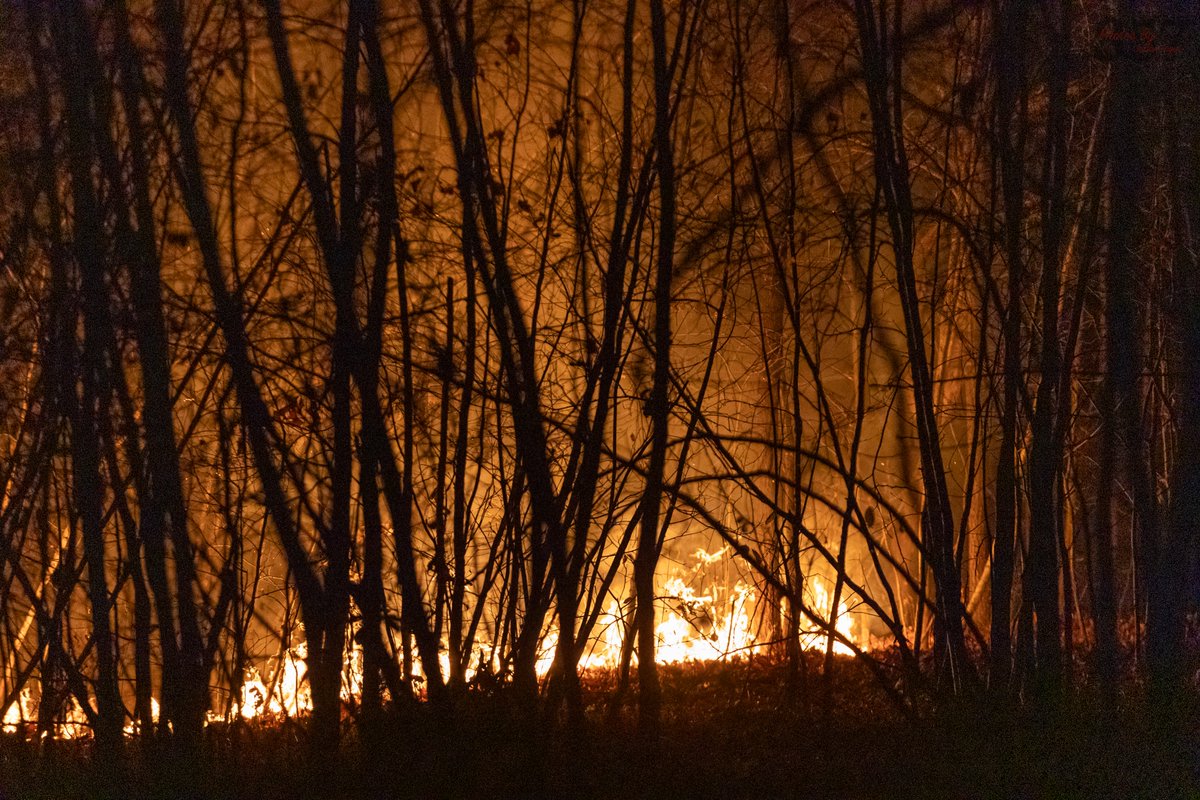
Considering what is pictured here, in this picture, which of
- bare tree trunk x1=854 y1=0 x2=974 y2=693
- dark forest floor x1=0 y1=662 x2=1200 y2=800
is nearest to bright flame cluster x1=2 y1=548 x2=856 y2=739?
dark forest floor x1=0 y1=662 x2=1200 y2=800

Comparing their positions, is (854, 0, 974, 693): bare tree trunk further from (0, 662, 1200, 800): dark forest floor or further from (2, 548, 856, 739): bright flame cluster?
(2, 548, 856, 739): bright flame cluster

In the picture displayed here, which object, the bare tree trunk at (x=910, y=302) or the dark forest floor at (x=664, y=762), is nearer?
the dark forest floor at (x=664, y=762)

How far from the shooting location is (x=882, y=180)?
5336 mm

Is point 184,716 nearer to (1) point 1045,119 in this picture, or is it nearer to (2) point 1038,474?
(2) point 1038,474

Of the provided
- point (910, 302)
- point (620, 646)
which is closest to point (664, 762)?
point (620, 646)

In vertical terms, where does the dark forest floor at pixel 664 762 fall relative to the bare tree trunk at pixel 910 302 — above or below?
below

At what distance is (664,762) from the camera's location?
515 cm

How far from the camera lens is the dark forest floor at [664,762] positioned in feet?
16.0

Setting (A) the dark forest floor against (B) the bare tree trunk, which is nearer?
(A) the dark forest floor

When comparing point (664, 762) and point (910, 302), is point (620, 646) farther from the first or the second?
point (910, 302)

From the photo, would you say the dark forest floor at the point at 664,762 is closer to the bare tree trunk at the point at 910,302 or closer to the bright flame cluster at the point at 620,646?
the bright flame cluster at the point at 620,646

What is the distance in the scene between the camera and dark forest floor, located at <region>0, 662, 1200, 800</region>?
4871mm

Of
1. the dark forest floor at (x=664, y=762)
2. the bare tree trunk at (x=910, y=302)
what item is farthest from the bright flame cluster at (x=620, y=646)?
the bare tree trunk at (x=910, y=302)

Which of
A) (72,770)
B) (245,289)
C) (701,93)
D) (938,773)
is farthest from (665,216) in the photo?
(72,770)
